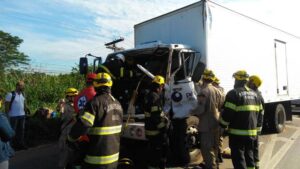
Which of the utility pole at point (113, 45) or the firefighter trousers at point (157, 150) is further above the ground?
the utility pole at point (113, 45)

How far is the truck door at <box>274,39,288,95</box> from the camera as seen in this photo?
40.3ft

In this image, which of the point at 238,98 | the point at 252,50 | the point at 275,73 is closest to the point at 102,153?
the point at 238,98

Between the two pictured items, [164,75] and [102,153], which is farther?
[164,75]

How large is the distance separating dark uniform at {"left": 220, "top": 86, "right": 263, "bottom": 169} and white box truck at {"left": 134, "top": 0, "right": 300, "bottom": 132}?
1918mm

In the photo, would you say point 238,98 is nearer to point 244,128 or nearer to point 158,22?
point 244,128

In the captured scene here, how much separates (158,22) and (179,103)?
130 inches

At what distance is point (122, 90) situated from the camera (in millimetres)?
8539

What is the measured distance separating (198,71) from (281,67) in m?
5.48

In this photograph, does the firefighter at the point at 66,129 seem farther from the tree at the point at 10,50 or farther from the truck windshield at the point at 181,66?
the tree at the point at 10,50

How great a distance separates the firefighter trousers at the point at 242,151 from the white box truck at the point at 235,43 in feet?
7.48

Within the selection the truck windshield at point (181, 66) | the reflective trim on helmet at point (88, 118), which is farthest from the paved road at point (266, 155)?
the reflective trim on helmet at point (88, 118)

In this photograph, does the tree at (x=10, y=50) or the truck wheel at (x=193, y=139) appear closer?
the truck wheel at (x=193, y=139)

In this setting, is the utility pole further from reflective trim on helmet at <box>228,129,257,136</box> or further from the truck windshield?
reflective trim on helmet at <box>228,129,257,136</box>

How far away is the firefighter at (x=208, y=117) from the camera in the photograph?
7414 millimetres
